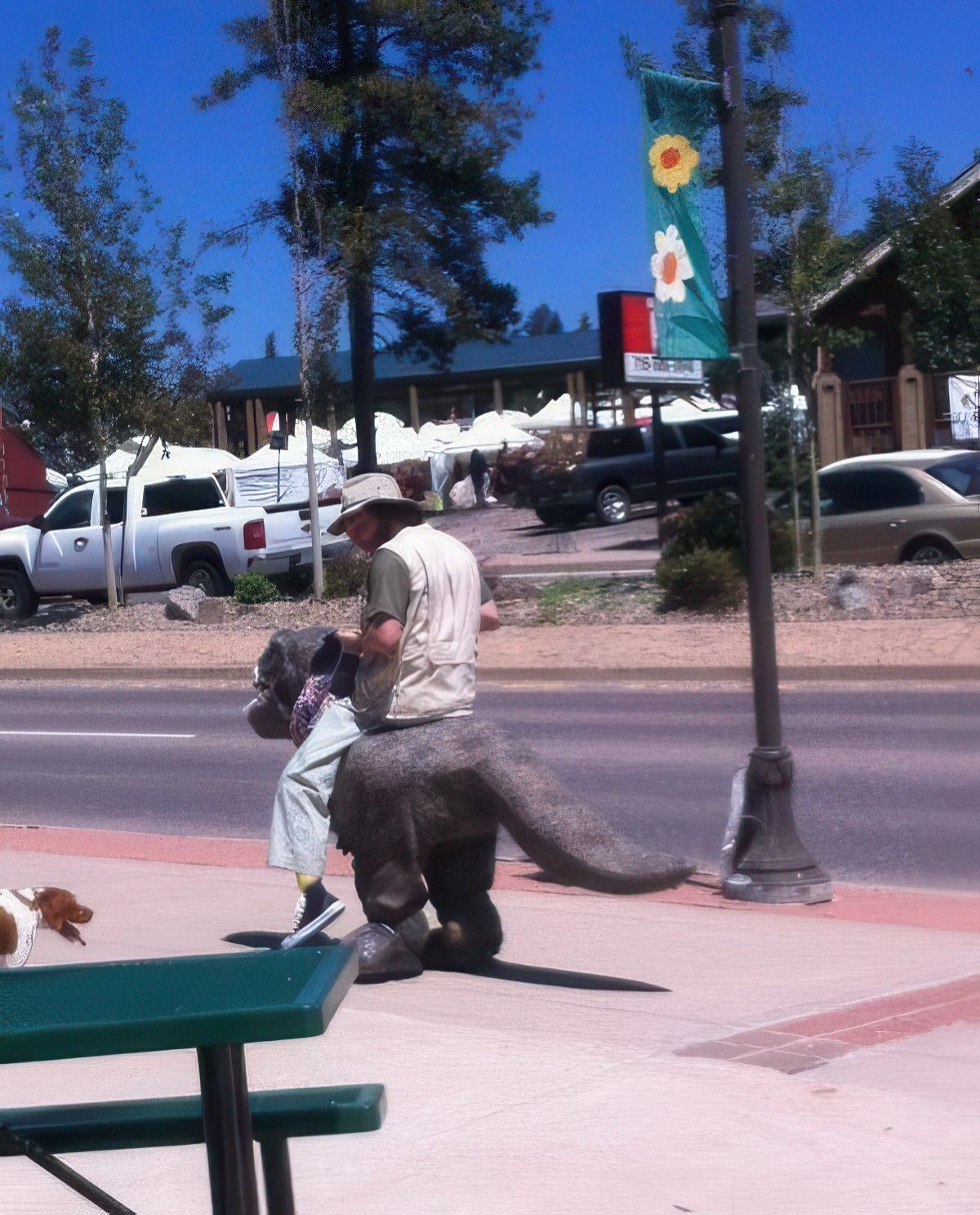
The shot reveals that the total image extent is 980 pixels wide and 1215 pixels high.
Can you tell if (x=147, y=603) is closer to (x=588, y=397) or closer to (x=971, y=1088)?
(x=588, y=397)

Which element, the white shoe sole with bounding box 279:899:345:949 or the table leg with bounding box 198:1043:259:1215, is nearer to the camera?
the table leg with bounding box 198:1043:259:1215

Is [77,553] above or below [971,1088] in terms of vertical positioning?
above

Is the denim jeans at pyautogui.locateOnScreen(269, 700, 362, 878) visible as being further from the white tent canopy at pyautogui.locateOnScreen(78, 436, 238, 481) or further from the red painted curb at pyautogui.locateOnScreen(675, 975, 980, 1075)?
the white tent canopy at pyautogui.locateOnScreen(78, 436, 238, 481)

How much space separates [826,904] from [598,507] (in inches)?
892

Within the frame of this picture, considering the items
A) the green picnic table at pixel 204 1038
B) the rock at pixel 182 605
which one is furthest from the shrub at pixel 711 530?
the green picnic table at pixel 204 1038

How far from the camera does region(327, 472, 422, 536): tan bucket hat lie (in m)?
5.81

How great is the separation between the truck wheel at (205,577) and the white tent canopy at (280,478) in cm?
408

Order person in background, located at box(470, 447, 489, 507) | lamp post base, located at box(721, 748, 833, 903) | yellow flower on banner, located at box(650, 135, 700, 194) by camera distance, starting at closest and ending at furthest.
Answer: lamp post base, located at box(721, 748, 833, 903) < yellow flower on banner, located at box(650, 135, 700, 194) < person in background, located at box(470, 447, 489, 507)

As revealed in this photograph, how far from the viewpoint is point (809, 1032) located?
5055 mm

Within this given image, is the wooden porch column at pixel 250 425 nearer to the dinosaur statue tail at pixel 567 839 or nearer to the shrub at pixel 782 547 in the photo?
the shrub at pixel 782 547

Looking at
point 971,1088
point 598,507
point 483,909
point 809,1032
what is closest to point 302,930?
point 483,909

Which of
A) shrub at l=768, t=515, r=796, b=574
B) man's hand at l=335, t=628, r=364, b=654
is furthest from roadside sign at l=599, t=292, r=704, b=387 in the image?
man's hand at l=335, t=628, r=364, b=654

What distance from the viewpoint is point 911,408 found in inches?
1299

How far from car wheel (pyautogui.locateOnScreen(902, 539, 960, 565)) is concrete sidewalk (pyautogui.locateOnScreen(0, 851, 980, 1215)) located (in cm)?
1345
